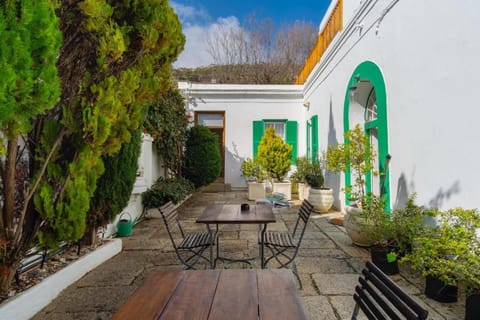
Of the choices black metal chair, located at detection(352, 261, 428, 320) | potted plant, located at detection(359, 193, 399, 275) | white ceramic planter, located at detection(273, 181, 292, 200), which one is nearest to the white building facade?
potted plant, located at detection(359, 193, 399, 275)

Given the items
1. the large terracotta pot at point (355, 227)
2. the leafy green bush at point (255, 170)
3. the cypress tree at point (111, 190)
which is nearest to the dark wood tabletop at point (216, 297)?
the cypress tree at point (111, 190)

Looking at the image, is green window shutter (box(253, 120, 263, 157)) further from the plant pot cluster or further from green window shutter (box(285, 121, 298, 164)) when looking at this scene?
the plant pot cluster

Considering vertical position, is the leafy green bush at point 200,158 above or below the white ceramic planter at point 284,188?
above

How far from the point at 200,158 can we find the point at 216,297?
644 cm

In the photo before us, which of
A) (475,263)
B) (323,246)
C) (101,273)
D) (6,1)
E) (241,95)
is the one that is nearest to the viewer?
(6,1)

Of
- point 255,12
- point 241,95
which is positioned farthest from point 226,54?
point 241,95

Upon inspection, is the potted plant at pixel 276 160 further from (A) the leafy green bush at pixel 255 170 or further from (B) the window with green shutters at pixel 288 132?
(B) the window with green shutters at pixel 288 132

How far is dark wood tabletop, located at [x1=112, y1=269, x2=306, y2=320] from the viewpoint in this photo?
1.14 metres

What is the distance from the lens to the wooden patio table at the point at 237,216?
2.70 metres

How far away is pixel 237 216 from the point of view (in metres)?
2.91

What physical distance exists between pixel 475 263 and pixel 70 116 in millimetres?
3448

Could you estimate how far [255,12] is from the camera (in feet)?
54.8

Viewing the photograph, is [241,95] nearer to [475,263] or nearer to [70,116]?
[70,116]

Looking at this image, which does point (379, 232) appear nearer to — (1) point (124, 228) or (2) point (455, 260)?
(2) point (455, 260)
